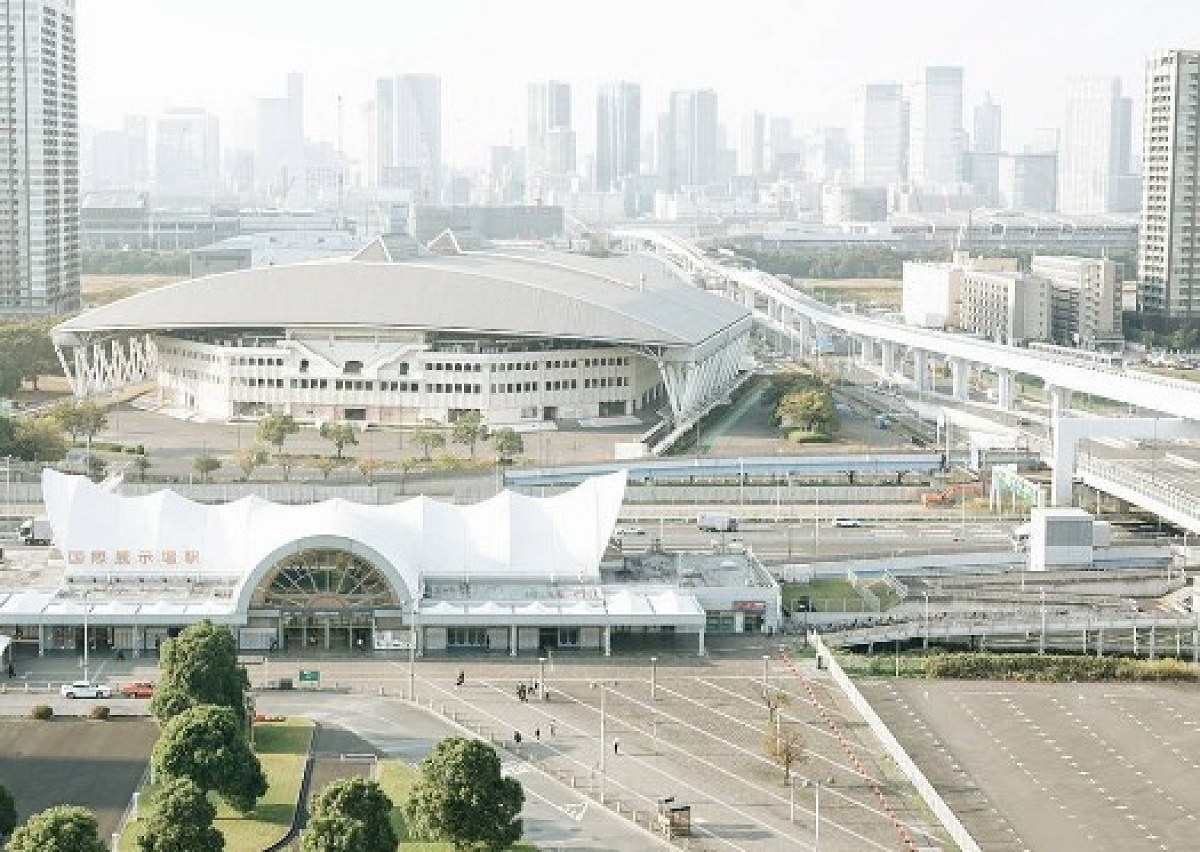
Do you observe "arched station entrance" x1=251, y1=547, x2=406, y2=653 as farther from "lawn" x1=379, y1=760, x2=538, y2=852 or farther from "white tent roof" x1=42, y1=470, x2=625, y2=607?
"lawn" x1=379, y1=760, x2=538, y2=852

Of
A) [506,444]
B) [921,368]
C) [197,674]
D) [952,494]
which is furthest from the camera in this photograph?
[921,368]

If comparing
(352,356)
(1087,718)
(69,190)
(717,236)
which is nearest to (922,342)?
(352,356)

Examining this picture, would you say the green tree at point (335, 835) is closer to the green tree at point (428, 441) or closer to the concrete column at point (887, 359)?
the green tree at point (428, 441)

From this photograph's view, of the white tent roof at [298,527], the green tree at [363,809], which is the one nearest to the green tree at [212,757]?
the green tree at [363,809]

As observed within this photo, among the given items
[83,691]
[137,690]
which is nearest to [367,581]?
[137,690]

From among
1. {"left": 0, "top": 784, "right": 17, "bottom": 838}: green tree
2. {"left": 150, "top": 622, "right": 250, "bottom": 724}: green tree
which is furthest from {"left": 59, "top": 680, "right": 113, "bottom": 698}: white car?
{"left": 0, "top": 784, "right": 17, "bottom": 838}: green tree

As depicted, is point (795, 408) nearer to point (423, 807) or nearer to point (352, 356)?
point (352, 356)

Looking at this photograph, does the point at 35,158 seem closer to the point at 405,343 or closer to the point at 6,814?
the point at 405,343
